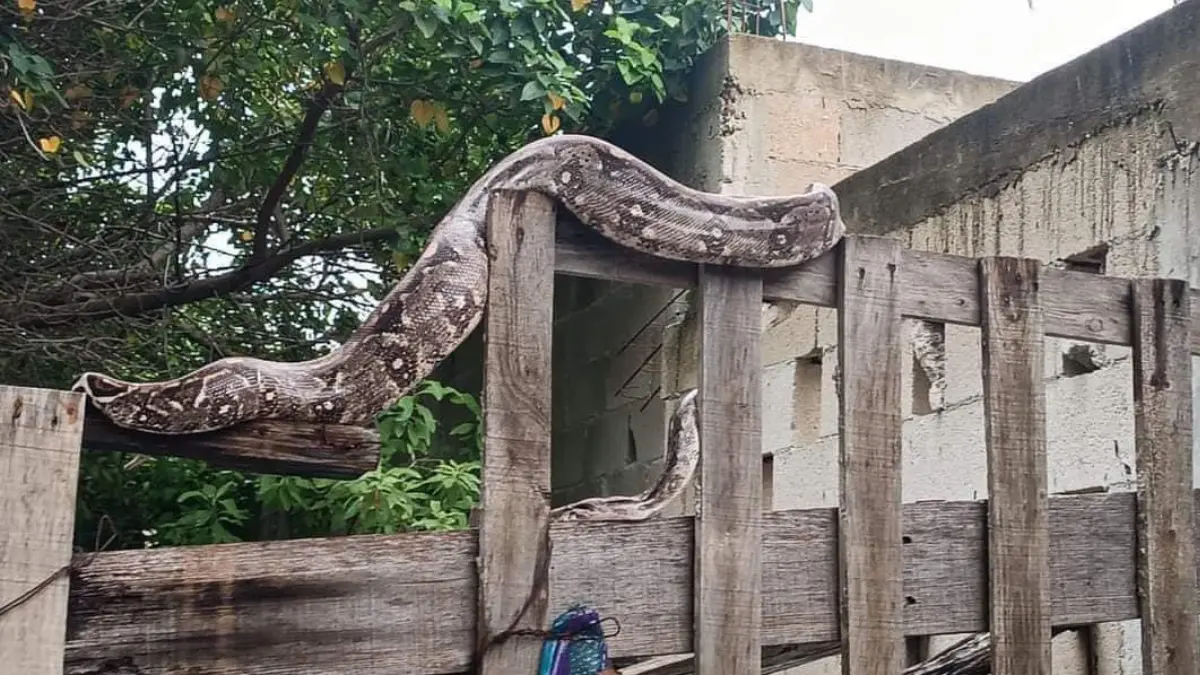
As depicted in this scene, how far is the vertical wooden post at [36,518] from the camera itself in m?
2.06

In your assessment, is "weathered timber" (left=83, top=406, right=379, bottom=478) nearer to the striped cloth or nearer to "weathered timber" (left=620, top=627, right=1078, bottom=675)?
the striped cloth

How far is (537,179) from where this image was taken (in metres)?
2.48

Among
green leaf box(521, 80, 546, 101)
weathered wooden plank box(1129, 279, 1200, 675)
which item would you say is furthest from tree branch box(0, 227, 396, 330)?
weathered wooden plank box(1129, 279, 1200, 675)

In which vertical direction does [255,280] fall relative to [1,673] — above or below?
above

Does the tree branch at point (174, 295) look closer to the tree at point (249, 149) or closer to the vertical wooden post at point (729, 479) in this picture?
the tree at point (249, 149)

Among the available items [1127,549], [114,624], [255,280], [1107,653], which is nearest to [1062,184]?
[1107,653]

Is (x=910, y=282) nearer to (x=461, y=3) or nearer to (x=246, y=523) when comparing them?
(x=461, y=3)

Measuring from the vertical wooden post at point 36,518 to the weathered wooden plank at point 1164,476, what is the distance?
2.00 m

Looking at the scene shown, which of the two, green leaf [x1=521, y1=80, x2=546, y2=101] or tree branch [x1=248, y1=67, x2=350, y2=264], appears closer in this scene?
green leaf [x1=521, y1=80, x2=546, y2=101]

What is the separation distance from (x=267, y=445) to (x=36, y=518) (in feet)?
1.19

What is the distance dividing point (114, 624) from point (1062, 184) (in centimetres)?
317

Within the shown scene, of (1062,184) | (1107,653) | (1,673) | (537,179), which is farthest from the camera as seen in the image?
(1062,184)

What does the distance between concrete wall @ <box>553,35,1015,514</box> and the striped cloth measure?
Result: 322 centimetres

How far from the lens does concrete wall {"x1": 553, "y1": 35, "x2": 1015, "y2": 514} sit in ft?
19.4
